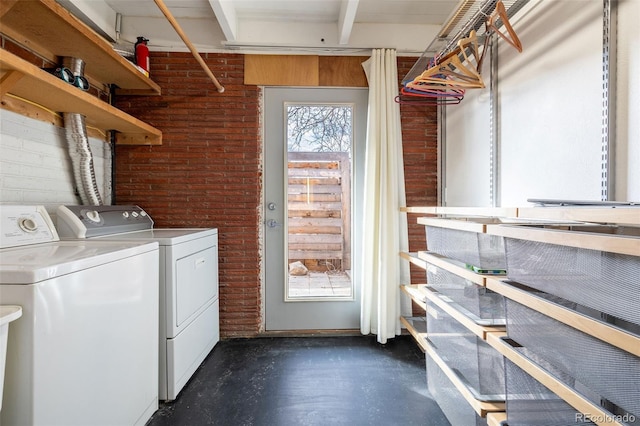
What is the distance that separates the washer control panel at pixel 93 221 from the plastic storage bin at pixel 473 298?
193 cm

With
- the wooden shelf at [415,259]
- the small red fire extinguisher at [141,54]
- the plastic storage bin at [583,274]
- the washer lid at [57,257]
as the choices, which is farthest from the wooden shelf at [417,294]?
the small red fire extinguisher at [141,54]

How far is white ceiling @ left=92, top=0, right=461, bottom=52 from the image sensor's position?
2252 mm

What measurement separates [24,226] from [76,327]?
76 centimetres

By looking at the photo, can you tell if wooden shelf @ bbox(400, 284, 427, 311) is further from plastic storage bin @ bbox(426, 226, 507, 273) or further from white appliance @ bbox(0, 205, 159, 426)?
white appliance @ bbox(0, 205, 159, 426)

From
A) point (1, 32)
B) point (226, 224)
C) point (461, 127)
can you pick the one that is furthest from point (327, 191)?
point (1, 32)

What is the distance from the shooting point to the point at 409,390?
5.88 ft

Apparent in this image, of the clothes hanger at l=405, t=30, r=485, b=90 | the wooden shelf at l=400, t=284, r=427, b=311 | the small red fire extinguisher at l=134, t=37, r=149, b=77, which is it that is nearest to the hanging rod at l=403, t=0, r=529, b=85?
the clothes hanger at l=405, t=30, r=485, b=90

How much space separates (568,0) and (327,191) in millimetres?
1762

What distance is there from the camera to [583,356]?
0.78m

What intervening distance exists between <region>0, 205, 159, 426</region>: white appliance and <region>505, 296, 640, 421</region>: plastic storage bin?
4.90 ft

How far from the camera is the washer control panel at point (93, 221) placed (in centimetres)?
167

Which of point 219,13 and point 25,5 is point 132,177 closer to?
point 25,5

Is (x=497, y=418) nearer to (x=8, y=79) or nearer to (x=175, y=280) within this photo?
(x=175, y=280)
